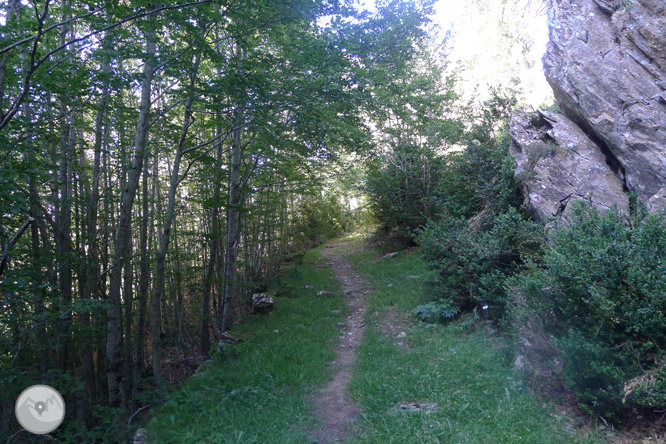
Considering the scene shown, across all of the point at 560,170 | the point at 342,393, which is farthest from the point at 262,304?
the point at 560,170

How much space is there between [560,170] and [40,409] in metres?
8.75

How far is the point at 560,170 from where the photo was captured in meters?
6.62

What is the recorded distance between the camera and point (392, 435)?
3.64 meters

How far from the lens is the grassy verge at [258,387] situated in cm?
405

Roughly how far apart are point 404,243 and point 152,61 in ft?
37.2

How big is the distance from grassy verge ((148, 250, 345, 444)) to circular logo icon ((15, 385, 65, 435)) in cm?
131

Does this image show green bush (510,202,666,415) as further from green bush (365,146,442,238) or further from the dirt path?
green bush (365,146,442,238)

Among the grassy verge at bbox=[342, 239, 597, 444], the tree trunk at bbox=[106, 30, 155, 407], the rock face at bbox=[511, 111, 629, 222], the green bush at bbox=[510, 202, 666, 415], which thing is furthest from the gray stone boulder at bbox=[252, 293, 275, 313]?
the green bush at bbox=[510, 202, 666, 415]

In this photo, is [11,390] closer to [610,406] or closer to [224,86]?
[224,86]

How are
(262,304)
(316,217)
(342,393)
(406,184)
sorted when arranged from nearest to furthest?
(342,393), (262,304), (406,184), (316,217)

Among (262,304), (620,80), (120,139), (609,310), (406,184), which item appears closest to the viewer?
(609,310)

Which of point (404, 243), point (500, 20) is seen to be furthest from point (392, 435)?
point (500, 20)

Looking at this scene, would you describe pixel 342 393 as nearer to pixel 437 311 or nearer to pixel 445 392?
pixel 445 392

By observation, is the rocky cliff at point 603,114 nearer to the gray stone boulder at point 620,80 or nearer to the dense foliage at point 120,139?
the gray stone boulder at point 620,80
